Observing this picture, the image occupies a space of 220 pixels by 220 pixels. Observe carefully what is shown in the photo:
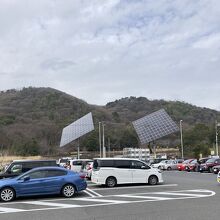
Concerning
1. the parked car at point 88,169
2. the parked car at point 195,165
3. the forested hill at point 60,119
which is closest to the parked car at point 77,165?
the parked car at point 88,169

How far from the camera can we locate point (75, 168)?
1304 inches

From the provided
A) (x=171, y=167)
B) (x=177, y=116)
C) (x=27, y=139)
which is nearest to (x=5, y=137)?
(x=27, y=139)

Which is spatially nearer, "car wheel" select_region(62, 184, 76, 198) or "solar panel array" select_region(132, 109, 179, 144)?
"car wheel" select_region(62, 184, 76, 198)

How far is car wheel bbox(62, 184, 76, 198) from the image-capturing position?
18266 mm

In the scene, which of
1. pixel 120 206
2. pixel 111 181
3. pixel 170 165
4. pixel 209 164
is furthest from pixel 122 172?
pixel 170 165

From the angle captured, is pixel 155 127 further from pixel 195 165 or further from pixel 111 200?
pixel 111 200

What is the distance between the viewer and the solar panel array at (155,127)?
6191 centimetres

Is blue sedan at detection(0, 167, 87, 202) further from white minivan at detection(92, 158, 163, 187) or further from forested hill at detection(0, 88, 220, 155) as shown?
forested hill at detection(0, 88, 220, 155)

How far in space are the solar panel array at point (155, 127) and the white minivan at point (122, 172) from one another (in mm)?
37493

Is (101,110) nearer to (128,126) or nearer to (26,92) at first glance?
(128,126)

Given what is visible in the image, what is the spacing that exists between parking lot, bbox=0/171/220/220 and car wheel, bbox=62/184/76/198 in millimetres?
318

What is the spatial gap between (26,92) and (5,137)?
31037 mm

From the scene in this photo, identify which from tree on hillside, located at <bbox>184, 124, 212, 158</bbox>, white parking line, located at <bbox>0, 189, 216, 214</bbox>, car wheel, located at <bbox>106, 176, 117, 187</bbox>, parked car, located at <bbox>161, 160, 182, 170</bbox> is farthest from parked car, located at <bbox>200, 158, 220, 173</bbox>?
tree on hillside, located at <bbox>184, 124, 212, 158</bbox>

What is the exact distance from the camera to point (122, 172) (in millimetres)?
23422
